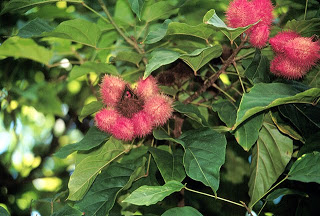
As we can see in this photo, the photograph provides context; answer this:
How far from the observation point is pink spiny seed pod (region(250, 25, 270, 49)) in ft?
3.54

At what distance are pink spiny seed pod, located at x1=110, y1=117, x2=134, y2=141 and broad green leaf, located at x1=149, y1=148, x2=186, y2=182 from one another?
0.08 meters

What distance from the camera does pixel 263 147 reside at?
4.33 ft

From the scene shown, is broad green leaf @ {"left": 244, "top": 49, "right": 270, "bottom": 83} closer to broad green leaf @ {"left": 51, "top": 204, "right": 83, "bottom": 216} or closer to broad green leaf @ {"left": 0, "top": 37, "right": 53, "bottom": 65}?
broad green leaf @ {"left": 51, "top": 204, "right": 83, "bottom": 216}

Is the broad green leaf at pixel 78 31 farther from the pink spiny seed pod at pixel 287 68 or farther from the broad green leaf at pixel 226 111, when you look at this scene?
the pink spiny seed pod at pixel 287 68

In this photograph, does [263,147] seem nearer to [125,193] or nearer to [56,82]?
[125,193]

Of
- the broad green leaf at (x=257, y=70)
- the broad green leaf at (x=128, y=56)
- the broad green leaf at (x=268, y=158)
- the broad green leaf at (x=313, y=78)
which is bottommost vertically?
the broad green leaf at (x=268, y=158)

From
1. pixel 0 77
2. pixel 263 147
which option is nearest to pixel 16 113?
pixel 0 77

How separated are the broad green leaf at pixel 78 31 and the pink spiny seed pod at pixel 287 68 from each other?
0.54 m

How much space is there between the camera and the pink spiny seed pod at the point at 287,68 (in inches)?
43.8

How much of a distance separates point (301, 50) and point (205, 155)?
36 centimetres

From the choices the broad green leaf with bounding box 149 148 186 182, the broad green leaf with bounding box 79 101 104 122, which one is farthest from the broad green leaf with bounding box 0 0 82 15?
the broad green leaf with bounding box 149 148 186 182

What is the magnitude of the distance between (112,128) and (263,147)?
477 mm

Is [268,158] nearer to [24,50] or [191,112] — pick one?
[191,112]

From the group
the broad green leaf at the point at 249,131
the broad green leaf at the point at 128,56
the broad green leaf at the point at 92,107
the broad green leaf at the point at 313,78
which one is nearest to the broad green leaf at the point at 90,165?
the broad green leaf at the point at 92,107
